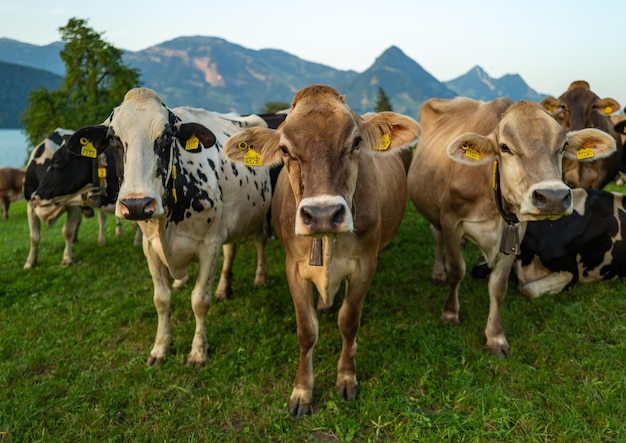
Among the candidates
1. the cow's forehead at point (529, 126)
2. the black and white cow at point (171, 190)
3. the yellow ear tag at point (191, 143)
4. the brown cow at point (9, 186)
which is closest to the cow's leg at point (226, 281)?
the black and white cow at point (171, 190)

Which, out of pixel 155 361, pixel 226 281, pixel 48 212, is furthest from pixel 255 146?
pixel 48 212

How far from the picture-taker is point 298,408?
10.6ft

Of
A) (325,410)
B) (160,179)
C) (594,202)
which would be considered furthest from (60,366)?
(594,202)

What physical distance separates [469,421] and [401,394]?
1.81 ft

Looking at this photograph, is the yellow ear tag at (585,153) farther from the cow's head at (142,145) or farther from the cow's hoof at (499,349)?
the cow's head at (142,145)

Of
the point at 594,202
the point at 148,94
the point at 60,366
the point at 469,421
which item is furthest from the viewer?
the point at 594,202

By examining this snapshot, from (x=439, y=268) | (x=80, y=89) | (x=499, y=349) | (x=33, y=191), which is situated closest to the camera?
(x=499, y=349)

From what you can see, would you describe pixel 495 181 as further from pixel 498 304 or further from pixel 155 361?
pixel 155 361

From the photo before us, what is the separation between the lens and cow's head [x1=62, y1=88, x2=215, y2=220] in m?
2.94

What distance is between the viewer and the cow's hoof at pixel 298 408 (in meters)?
3.20

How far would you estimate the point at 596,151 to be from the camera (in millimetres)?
3535

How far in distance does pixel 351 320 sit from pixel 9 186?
50.8 ft

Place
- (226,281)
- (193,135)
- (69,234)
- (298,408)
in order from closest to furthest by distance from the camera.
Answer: (298,408) → (193,135) → (226,281) → (69,234)

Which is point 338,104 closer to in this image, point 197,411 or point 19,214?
point 197,411
